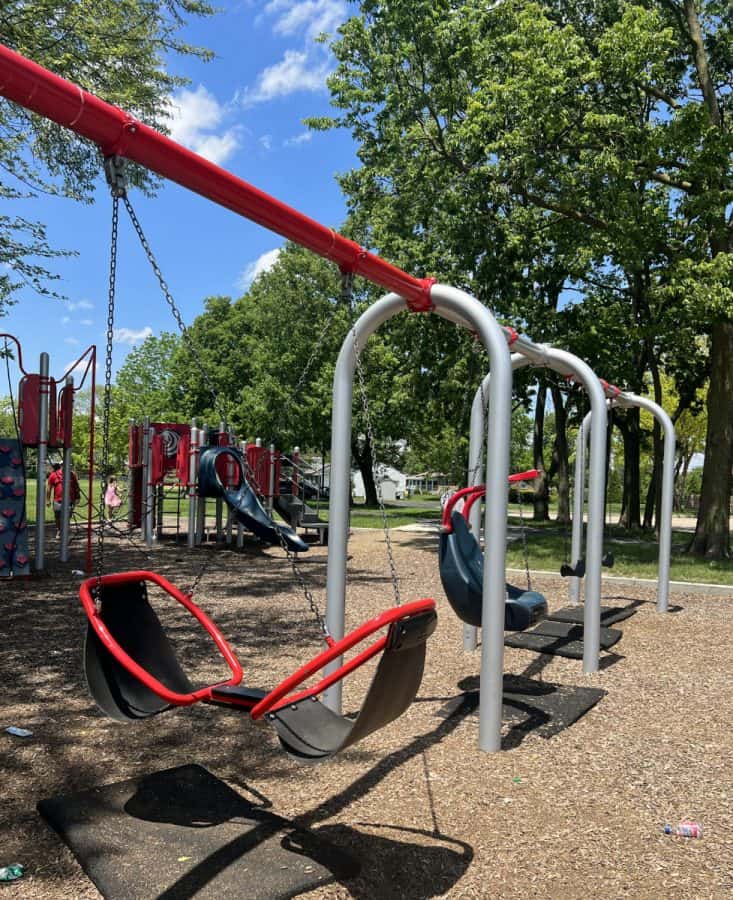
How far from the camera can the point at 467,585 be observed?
4.87 m

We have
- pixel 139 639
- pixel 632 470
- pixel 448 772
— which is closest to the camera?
pixel 139 639

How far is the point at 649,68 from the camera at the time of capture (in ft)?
42.6

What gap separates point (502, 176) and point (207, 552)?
331 inches

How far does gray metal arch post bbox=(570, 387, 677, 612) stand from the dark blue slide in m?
4.63

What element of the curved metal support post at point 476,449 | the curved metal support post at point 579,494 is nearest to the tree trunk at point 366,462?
the curved metal support post at point 579,494

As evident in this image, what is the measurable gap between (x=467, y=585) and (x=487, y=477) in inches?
30.1

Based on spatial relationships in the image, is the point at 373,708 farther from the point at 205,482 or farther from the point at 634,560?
the point at 634,560

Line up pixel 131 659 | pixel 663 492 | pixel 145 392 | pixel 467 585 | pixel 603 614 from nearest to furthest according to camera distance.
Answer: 1. pixel 131 659
2. pixel 467 585
3. pixel 603 614
4. pixel 663 492
5. pixel 145 392

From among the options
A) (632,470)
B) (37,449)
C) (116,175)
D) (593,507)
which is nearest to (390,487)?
(632,470)

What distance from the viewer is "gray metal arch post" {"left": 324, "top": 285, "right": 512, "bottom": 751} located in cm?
439

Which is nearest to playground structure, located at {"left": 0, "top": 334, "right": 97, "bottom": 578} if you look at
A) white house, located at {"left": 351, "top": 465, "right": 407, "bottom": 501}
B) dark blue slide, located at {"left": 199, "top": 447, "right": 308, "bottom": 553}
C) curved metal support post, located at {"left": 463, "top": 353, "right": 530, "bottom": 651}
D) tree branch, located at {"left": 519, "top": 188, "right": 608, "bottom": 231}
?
dark blue slide, located at {"left": 199, "top": 447, "right": 308, "bottom": 553}

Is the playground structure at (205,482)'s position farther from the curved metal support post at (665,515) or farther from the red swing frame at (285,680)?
the red swing frame at (285,680)

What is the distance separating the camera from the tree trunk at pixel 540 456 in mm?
23600

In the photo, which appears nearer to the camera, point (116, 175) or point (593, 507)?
point (116, 175)
